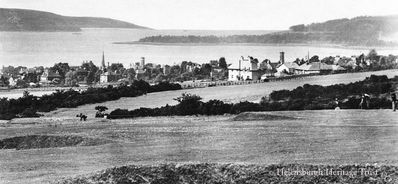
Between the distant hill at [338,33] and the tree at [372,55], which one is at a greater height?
the distant hill at [338,33]

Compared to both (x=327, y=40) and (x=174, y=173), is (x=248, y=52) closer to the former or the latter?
(x=327, y=40)

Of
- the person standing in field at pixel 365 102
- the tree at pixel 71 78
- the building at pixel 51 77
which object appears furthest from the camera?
the building at pixel 51 77

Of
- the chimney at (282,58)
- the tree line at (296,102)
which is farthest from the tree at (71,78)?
the chimney at (282,58)

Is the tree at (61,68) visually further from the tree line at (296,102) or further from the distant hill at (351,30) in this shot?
the distant hill at (351,30)

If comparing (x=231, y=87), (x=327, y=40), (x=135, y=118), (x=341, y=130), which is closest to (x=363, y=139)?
(x=341, y=130)

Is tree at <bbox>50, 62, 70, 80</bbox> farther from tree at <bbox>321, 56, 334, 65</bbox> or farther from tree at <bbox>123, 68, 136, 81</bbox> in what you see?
tree at <bbox>321, 56, 334, 65</bbox>

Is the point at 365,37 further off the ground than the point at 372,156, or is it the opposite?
the point at 365,37

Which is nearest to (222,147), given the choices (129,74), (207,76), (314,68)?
(314,68)
